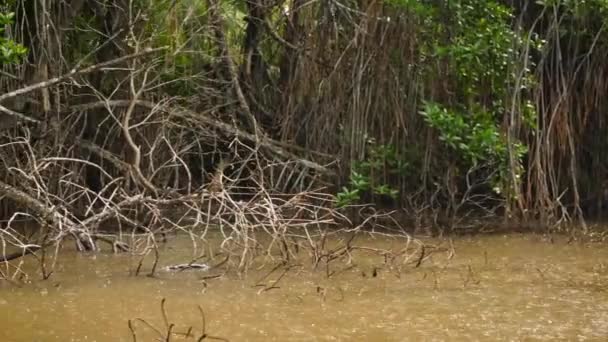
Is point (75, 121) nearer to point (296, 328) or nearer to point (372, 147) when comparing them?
point (372, 147)

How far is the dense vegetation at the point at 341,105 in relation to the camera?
8.16 meters

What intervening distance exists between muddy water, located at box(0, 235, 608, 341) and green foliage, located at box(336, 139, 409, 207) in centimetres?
136

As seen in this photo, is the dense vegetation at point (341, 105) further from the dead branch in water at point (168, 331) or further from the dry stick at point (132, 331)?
the dry stick at point (132, 331)

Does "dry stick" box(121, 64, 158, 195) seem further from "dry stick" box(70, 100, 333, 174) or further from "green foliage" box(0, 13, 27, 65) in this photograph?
"green foliage" box(0, 13, 27, 65)

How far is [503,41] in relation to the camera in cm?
801

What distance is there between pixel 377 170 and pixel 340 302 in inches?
124

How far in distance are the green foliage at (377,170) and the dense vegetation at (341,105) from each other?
0.02 metres

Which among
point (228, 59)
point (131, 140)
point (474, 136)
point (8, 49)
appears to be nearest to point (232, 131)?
point (228, 59)

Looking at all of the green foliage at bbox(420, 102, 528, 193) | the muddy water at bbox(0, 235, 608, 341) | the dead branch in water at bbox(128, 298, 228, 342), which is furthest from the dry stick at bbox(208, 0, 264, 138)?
the dead branch in water at bbox(128, 298, 228, 342)

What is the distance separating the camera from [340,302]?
18.5ft

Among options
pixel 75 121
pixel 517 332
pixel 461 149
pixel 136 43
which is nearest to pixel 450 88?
pixel 461 149

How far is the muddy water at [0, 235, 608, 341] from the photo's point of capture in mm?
4980

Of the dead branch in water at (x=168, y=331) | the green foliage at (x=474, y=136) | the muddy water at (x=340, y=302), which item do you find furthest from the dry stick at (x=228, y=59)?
the dead branch in water at (x=168, y=331)

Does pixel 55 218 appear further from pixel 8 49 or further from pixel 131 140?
pixel 131 140
